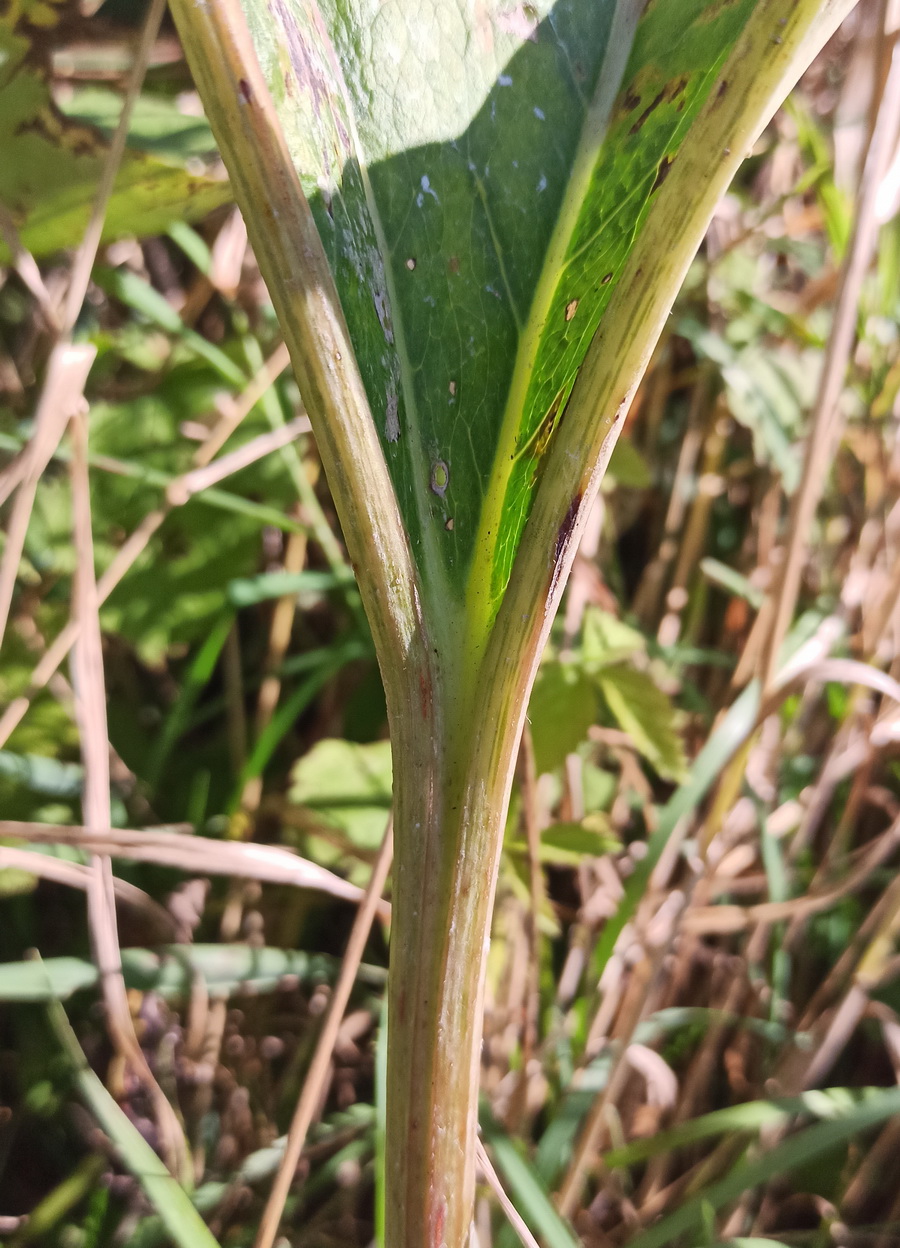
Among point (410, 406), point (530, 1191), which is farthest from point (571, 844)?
point (410, 406)

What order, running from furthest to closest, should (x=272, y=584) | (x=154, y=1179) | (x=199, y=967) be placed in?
(x=272, y=584) < (x=199, y=967) < (x=154, y=1179)

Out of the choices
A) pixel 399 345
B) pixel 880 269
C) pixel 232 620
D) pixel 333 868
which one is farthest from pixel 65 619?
pixel 880 269

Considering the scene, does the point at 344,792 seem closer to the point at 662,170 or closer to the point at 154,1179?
the point at 154,1179

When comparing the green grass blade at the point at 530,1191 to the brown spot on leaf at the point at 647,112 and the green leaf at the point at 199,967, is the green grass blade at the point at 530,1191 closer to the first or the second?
the green leaf at the point at 199,967

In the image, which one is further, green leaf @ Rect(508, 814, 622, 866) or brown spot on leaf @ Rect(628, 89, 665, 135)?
green leaf @ Rect(508, 814, 622, 866)

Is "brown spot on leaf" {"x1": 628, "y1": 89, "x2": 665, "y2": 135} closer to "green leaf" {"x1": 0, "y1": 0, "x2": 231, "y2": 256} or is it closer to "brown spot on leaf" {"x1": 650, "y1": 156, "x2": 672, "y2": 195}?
"brown spot on leaf" {"x1": 650, "y1": 156, "x2": 672, "y2": 195}

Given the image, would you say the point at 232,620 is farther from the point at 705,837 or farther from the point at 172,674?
the point at 705,837

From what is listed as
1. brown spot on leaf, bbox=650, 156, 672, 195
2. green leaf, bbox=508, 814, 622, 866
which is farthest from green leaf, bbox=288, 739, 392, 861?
brown spot on leaf, bbox=650, 156, 672, 195
